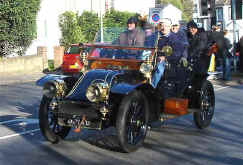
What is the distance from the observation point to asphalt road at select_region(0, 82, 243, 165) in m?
6.73

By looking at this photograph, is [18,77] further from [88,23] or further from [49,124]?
[49,124]

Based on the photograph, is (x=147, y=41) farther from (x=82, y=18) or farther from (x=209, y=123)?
(x=82, y=18)

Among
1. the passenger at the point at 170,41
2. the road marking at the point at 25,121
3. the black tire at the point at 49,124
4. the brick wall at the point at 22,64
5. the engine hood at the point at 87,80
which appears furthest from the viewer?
the brick wall at the point at 22,64

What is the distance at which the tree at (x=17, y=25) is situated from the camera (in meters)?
23.8

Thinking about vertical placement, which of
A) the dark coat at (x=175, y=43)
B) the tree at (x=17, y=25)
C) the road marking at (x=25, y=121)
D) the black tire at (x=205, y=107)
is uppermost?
the tree at (x=17, y=25)

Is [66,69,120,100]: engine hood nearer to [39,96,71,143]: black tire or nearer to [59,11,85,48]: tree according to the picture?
[39,96,71,143]: black tire

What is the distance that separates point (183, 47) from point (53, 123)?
8.53 feet

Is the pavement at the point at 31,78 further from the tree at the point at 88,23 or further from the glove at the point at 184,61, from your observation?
the glove at the point at 184,61

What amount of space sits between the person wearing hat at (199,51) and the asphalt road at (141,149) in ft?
3.74

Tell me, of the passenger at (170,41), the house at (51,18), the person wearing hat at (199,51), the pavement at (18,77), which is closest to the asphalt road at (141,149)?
the person wearing hat at (199,51)

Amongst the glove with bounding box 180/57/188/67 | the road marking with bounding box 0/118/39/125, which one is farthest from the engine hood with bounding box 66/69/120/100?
the road marking with bounding box 0/118/39/125

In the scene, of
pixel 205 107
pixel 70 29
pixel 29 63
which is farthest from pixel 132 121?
pixel 70 29

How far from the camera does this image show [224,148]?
7.43 metres

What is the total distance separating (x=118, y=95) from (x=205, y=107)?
8.23ft
